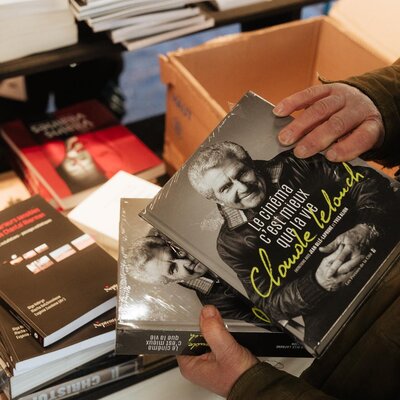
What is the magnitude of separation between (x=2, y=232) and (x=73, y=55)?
0.43 metres

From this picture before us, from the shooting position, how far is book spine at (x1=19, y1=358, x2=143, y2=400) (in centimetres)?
101

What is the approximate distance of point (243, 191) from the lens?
92 cm

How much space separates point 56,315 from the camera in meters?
0.99

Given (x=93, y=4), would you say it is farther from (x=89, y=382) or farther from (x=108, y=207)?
(x=89, y=382)

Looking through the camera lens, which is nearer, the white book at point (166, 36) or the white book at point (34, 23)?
the white book at point (34, 23)

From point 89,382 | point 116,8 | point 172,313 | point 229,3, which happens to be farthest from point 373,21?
point 89,382

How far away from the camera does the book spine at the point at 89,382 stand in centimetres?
101

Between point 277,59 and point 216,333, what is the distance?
2.90 ft

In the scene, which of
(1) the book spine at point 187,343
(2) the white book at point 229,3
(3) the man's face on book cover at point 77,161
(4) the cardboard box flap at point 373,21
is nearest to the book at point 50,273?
(1) the book spine at point 187,343

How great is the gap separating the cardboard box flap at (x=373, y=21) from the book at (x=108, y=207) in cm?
66

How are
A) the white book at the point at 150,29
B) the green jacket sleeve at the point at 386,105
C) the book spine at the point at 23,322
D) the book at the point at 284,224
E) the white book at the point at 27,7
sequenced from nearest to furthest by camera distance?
the book at the point at 284,224 < the book spine at the point at 23,322 < the green jacket sleeve at the point at 386,105 < the white book at the point at 27,7 < the white book at the point at 150,29

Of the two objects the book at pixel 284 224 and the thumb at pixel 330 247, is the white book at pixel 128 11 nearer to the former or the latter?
the book at pixel 284 224

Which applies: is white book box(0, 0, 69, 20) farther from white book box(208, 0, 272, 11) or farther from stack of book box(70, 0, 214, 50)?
white book box(208, 0, 272, 11)

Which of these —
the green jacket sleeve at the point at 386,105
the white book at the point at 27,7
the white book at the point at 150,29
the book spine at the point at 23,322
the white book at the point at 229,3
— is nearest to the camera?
the book spine at the point at 23,322
